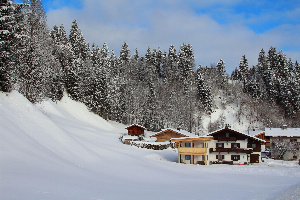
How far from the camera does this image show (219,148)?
48.2 m

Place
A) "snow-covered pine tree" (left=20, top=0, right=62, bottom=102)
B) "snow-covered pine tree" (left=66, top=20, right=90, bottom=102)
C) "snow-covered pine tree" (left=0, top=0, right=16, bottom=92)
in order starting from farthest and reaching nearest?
1. "snow-covered pine tree" (left=66, top=20, right=90, bottom=102)
2. "snow-covered pine tree" (left=20, top=0, right=62, bottom=102)
3. "snow-covered pine tree" (left=0, top=0, right=16, bottom=92)

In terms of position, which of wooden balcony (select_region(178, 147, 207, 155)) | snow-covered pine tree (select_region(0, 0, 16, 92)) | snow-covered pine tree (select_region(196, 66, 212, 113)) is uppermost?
snow-covered pine tree (select_region(196, 66, 212, 113))

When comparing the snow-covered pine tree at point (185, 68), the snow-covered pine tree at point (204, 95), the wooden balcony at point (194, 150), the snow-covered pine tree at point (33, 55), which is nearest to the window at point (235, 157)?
the wooden balcony at point (194, 150)

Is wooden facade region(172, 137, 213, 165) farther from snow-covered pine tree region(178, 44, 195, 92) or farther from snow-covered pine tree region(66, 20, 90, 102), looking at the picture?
snow-covered pine tree region(178, 44, 195, 92)

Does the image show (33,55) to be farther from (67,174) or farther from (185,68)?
(185,68)

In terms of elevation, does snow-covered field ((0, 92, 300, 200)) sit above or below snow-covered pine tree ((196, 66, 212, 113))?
below

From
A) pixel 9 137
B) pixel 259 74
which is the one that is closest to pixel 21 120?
pixel 9 137

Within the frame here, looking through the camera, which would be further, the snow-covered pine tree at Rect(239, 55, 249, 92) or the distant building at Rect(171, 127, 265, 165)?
the snow-covered pine tree at Rect(239, 55, 249, 92)

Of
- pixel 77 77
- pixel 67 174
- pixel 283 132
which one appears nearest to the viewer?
pixel 67 174

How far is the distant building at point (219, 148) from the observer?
4762 cm

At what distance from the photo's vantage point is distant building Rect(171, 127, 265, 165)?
4762cm

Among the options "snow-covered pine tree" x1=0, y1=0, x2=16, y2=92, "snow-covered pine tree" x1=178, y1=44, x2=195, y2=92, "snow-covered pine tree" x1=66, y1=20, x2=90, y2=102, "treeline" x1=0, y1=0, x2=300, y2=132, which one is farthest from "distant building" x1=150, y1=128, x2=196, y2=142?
"snow-covered pine tree" x1=178, y1=44, x2=195, y2=92

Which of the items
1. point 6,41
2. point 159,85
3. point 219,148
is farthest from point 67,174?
point 159,85

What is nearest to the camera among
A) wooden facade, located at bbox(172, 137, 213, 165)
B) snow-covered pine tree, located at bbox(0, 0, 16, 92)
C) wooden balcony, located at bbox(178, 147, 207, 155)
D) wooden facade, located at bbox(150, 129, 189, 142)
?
snow-covered pine tree, located at bbox(0, 0, 16, 92)
